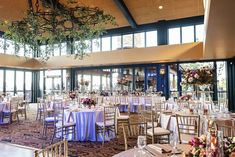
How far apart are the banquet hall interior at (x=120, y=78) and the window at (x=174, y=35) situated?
2.4 inches

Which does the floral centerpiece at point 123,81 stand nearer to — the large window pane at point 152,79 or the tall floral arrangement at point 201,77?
the large window pane at point 152,79

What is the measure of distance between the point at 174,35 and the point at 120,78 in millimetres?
4394

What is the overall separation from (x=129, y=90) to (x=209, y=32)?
892 cm

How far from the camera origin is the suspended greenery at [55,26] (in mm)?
4711

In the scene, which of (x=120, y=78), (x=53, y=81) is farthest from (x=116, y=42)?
(x=53, y=81)

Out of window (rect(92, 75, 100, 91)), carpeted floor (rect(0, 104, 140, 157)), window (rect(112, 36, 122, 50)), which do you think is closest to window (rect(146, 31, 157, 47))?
window (rect(112, 36, 122, 50))

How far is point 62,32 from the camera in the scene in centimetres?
522

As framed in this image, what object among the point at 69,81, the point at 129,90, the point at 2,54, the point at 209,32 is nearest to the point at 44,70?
the point at 69,81

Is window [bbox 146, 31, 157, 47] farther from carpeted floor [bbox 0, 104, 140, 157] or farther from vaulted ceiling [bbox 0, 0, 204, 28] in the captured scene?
carpeted floor [bbox 0, 104, 140, 157]

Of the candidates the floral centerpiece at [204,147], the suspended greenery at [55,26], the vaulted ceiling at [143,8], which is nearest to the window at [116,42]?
the vaulted ceiling at [143,8]

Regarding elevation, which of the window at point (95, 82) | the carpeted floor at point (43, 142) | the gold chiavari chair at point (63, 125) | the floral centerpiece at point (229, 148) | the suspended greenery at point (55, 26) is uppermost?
the suspended greenery at point (55, 26)

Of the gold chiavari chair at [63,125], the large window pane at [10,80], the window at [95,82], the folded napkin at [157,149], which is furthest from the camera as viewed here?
the large window pane at [10,80]

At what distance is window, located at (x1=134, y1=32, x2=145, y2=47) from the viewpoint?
1462 centimetres

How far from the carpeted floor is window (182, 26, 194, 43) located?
8594mm
